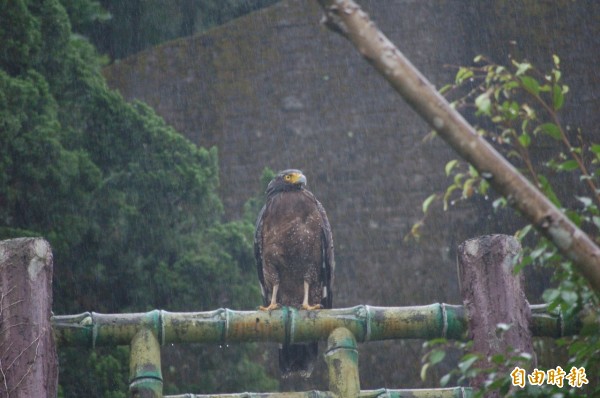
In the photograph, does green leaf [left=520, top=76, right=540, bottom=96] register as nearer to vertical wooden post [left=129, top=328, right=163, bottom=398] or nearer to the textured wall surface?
vertical wooden post [left=129, top=328, right=163, bottom=398]

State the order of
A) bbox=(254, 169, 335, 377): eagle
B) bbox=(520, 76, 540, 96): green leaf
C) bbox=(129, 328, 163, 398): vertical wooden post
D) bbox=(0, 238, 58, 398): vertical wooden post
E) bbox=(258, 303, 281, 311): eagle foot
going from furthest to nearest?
bbox=(254, 169, 335, 377): eagle
bbox=(258, 303, 281, 311): eagle foot
bbox=(129, 328, 163, 398): vertical wooden post
bbox=(0, 238, 58, 398): vertical wooden post
bbox=(520, 76, 540, 96): green leaf

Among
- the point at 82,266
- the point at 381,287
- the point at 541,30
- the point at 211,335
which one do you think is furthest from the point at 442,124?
the point at 541,30

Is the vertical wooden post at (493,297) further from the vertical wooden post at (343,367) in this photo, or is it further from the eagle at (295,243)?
the eagle at (295,243)

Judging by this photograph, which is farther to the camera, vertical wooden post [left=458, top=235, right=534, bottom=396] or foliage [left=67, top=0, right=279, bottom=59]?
foliage [left=67, top=0, right=279, bottom=59]

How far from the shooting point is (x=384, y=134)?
905 cm

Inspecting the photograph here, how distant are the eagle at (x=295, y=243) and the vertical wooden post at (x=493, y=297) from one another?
1.76m

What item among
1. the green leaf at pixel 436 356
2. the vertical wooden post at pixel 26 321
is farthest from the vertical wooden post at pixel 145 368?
the green leaf at pixel 436 356

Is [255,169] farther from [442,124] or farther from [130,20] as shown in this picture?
[442,124]

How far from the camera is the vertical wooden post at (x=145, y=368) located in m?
3.80

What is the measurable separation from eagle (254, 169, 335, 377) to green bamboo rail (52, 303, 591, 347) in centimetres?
148

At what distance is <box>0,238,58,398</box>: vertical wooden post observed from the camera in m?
3.65

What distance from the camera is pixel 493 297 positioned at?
3.89 meters

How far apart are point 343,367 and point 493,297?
63 cm

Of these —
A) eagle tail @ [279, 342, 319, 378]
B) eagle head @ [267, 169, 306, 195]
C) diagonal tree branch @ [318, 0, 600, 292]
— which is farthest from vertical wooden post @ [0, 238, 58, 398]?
eagle head @ [267, 169, 306, 195]
